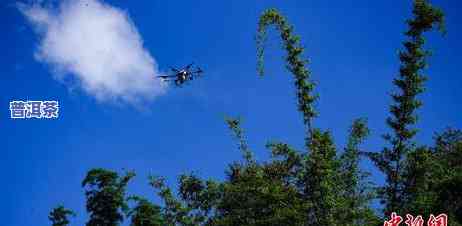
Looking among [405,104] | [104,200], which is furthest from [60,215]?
[405,104]

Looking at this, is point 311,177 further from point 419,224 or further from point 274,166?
point 274,166

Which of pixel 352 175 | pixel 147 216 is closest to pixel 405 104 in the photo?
pixel 352 175

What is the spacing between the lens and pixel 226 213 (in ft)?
108

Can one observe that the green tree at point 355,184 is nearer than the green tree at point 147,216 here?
Yes

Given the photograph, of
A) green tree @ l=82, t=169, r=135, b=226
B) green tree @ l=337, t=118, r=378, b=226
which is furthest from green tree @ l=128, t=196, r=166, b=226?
green tree @ l=337, t=118, r=378, b=226

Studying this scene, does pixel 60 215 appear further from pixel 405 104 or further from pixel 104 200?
pixel 405 104

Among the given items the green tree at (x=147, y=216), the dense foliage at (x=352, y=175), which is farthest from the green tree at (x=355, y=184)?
the green tree at (x=147, y=216)

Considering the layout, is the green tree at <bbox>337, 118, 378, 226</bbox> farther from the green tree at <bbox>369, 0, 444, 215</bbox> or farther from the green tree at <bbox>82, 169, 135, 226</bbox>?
the green tree at <bbox>82, 169, 135, 226</bbox>

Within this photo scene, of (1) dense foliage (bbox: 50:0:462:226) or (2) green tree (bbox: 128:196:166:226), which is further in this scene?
(2) green tree (bbox: 128:196:166:226)

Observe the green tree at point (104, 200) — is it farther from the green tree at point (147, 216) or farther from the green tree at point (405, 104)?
the green tree at point (405, 104)

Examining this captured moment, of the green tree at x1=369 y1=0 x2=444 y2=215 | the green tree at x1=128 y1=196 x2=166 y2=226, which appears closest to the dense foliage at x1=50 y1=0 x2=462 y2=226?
the green tree at x1=369 y1=0 x2=444 y2=215

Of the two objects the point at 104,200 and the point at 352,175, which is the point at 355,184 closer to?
the point at 352,175

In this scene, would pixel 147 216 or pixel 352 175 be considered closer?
pixel 352 175

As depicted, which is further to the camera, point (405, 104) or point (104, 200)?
point (104, 200)
